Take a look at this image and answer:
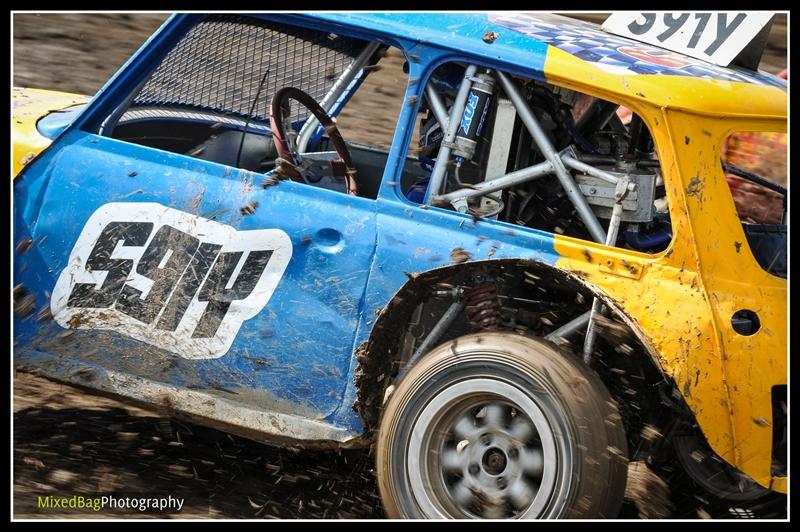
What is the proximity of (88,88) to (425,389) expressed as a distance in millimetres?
5688

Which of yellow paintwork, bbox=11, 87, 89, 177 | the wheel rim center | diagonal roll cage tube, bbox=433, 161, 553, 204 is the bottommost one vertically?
the wheel rim center

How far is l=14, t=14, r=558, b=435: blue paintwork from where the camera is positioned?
→ 3516 millimetres

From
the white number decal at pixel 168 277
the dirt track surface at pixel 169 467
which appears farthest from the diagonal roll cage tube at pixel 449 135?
the dirt track surface at pixel 169 467

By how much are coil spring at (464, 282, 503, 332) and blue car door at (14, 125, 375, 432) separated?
417 mm

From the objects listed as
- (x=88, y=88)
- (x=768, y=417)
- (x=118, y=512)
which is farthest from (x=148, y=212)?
(x=88, y=88)

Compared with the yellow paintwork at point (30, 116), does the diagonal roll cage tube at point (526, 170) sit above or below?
above

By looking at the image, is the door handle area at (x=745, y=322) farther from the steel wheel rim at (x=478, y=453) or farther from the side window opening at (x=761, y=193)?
the steel wheel rim at (x=478, y=453)

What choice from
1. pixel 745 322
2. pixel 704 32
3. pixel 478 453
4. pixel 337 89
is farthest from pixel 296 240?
pixel 704 32

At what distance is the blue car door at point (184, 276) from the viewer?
3.57 m

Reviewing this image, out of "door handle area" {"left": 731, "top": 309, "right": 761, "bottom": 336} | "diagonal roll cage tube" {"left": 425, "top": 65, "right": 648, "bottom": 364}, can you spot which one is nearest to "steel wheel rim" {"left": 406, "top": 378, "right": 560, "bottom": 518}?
"diagonal roll cage tube" {"left": 425, "top": 65, "right": 648, "bottom": 364}

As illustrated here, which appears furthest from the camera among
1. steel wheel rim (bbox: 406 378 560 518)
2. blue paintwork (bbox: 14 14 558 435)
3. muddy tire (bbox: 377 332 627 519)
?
blue paintwork (bbox: 14 14 558 435)

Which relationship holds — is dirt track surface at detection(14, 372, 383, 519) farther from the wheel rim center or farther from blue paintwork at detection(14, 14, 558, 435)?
the wheel rim center

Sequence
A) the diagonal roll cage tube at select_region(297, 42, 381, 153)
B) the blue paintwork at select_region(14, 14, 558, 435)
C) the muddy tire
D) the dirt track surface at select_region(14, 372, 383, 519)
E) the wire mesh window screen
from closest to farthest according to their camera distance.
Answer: the muddy tire < the blue paintwork at select_region(14, 14, 558, 435) < the dirt track surface at select_region(14, 372, 383, 519) < the wire mesh window screen < the diagonal roll cage tube at select_region(297, 42, 381, 153)

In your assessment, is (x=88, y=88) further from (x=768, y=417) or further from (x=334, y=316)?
(x=768, y=417)
